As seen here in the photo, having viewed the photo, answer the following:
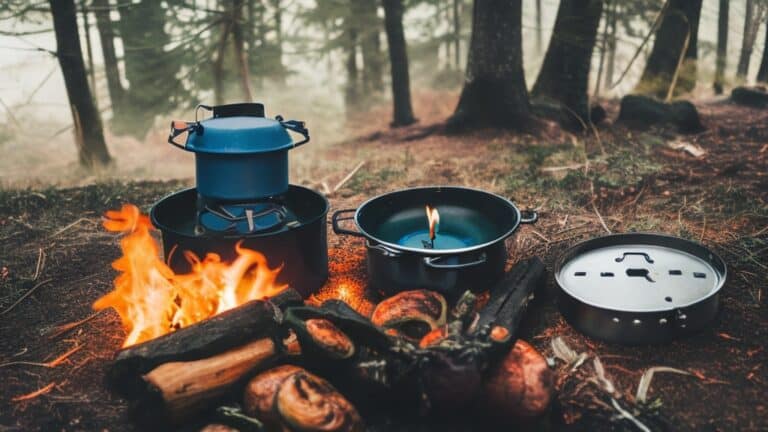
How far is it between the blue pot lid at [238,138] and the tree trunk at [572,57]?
651 centimetres

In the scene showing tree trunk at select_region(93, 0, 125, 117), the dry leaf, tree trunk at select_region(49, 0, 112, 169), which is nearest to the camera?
the dry leaf

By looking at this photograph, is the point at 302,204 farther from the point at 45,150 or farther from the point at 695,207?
the point at 45,150

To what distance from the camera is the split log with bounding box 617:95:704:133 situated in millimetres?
7961

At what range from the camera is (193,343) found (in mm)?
2672

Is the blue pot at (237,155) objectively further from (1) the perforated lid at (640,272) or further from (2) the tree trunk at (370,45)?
(2) the tree trunk at (370,45)

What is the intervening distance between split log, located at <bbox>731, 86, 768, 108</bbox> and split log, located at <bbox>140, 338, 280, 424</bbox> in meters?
10.6

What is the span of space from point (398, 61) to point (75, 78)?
21.0 feet

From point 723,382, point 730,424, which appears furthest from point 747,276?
point 730,424

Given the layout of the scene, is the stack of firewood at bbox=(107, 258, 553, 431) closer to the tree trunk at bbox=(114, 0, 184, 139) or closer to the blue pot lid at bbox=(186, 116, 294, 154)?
the blue pot lid at bbox=(186, 116, 294, 154)

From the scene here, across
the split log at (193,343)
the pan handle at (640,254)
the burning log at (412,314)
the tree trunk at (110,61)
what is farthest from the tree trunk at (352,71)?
the split log at (193,343)

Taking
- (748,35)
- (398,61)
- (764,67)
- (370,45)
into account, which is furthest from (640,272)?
(370,45)

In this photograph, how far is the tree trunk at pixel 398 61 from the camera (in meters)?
11.3

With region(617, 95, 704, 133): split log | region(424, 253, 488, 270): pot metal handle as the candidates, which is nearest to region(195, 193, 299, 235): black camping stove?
region(424, 253, 488, 270): pot metal handle

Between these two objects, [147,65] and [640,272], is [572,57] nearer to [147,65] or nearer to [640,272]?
[640,272]
